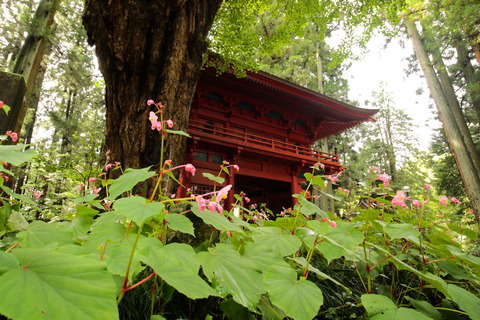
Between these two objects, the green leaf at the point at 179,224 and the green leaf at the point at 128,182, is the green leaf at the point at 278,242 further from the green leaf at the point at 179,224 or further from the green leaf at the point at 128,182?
the green leaf at the point at 128,182

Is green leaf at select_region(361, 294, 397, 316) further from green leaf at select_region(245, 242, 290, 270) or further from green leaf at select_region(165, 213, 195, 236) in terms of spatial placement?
green leaf at select_region(165, 213, 195, 236)

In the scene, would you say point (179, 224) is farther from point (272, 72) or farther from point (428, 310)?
point (272, 72)

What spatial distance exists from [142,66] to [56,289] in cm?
343

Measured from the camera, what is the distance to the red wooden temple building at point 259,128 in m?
9.14

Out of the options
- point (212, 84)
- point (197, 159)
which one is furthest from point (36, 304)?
point (212, 84)

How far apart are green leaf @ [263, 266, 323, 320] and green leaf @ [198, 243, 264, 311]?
0.06 m

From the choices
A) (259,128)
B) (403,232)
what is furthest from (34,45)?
(403,232)

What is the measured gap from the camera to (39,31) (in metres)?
8.04

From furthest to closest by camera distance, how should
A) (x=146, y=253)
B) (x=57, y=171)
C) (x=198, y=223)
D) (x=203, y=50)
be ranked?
(x=57, y=171) < (x=203, y=50) < (x=198, y=223) < (x=146, y=253)

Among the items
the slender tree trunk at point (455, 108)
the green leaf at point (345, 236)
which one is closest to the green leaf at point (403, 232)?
the green leaf at point (345, 236)

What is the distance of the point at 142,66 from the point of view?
3.36 m

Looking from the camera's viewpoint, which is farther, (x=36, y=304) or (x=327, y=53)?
(x=327, y=53)

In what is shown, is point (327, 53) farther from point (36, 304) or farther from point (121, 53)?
point (36, 304)

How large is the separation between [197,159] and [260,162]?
2853 millimetres
